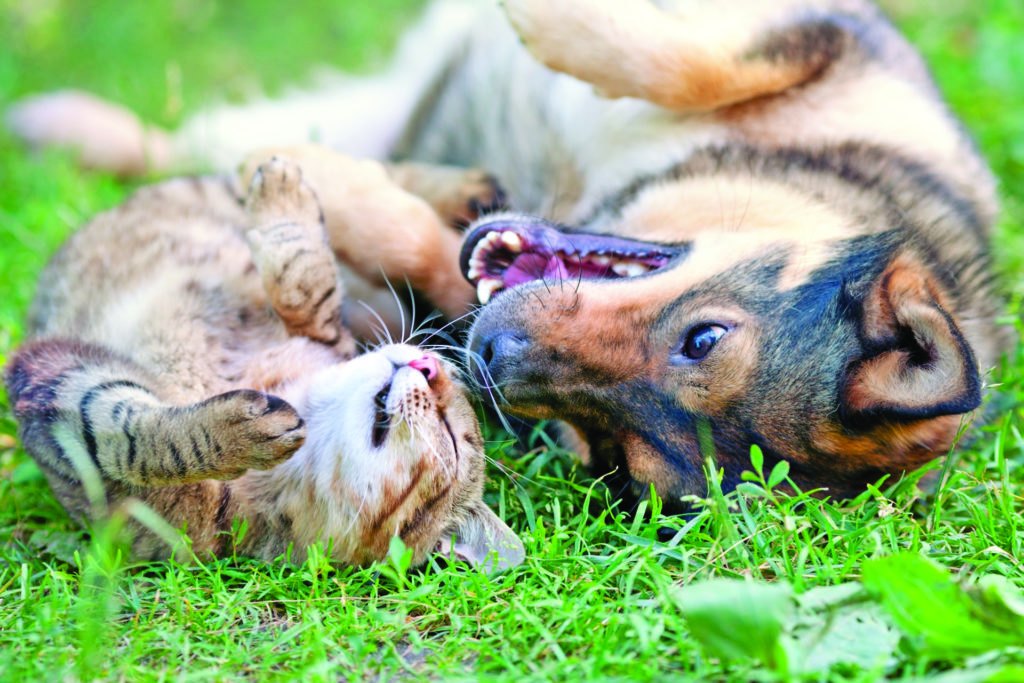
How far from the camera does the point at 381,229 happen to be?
3793 mm

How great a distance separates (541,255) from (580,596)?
4.33ft

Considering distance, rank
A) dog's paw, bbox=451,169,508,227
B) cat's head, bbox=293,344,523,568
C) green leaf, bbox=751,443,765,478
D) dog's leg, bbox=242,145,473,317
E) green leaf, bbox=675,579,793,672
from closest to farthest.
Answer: green leaf, bbox=675,579,793,672
green leaf, bbox=751,443,765,478
cat's head, bbox=293,344,523,568
dog's leg, bbox=242,145,473,317
dog's paw, bbox=451,169,508,227

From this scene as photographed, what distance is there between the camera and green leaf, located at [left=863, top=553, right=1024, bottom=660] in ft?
6.98

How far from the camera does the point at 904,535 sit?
3.01m

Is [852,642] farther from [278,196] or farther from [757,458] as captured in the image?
[278,196]

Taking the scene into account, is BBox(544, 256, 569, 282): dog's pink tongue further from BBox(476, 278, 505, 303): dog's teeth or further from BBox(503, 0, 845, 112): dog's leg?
BBox(503, 0, 845, 112): dog's leg

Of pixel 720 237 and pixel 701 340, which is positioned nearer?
pixel 701 340

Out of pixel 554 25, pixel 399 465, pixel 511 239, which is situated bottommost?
pixel 399 465

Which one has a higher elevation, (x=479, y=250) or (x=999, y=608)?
(x=479, y=250)

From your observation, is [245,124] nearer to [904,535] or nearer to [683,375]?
[683,375]

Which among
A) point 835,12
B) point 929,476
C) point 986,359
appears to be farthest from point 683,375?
point 835,12

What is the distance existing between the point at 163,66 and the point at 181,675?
6.01 m

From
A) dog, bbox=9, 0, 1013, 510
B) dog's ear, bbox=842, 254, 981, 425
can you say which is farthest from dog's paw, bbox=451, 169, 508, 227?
A: dog's ear, bbox=842, 254, 981, 425

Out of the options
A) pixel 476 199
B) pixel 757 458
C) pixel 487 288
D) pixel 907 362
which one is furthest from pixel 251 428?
pixel 907 362
